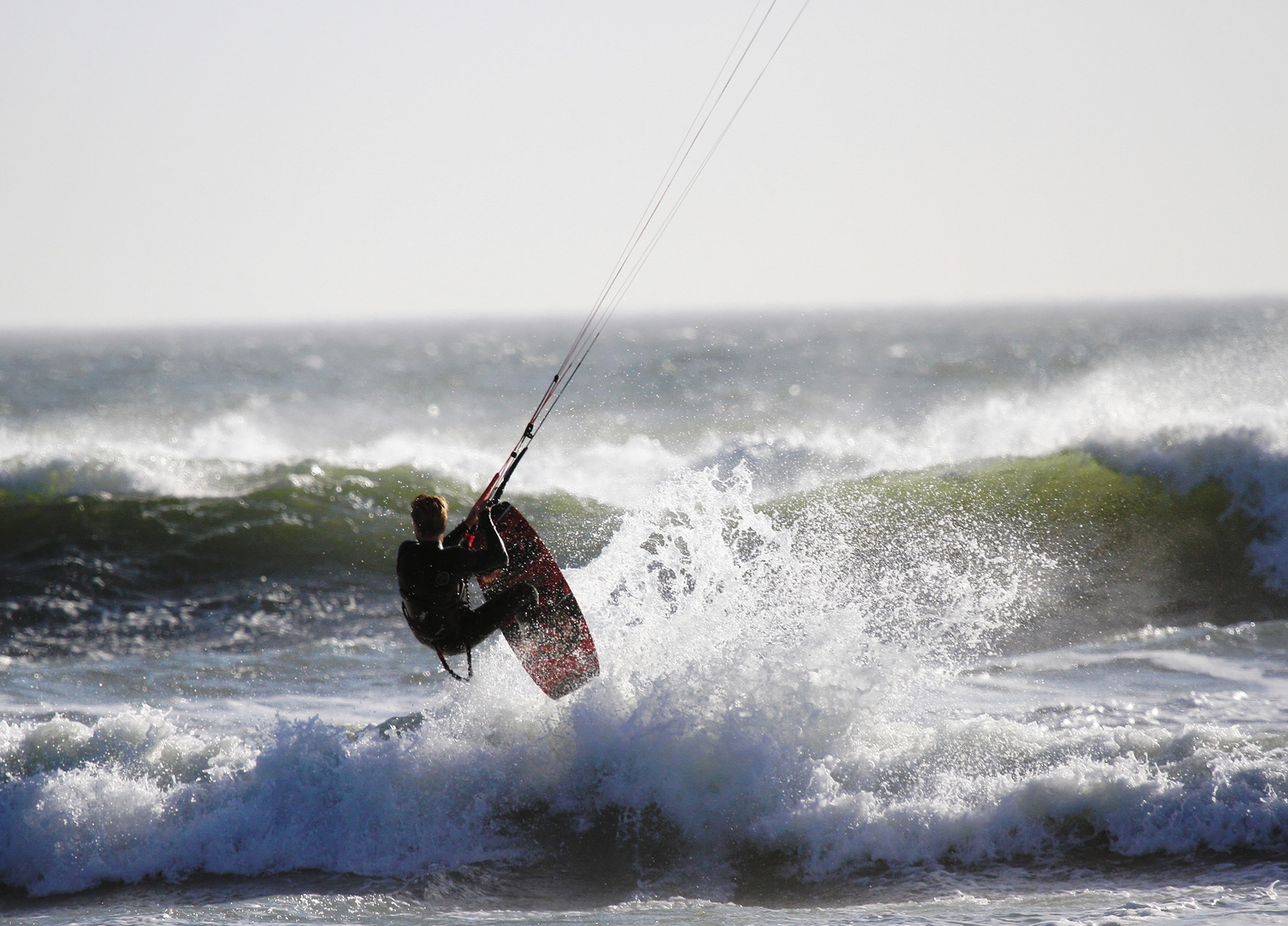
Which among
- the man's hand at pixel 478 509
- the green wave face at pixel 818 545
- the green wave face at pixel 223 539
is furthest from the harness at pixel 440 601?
the green wave face at pixel 223 539

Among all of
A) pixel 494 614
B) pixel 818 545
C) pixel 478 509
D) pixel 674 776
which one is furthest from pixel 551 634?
pixel 818 545

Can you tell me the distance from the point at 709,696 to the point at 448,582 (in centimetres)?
146

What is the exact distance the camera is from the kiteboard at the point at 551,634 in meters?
5.88

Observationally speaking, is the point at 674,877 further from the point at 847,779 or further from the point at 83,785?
the point at 83,785

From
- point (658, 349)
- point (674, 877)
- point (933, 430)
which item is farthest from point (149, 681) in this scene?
point (658, 349)

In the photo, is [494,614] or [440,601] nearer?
[440,601]

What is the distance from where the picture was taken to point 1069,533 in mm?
10234

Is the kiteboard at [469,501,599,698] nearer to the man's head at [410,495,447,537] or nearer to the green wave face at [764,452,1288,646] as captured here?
the man's head at [410,495,447,537]

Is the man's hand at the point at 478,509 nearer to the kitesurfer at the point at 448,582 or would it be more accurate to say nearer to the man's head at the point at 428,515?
the kitesurfer at the point at 448,582

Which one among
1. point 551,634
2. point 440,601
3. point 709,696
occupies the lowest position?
point 709,696

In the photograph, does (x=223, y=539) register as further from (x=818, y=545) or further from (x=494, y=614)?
(x=494, y=614)

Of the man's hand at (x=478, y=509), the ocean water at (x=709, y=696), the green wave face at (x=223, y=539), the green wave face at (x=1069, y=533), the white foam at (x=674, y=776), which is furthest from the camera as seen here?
the green wave face at (x=223, y=539)

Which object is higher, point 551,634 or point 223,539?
point 223,539

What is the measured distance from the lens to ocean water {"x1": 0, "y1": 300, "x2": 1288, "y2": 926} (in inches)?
191
